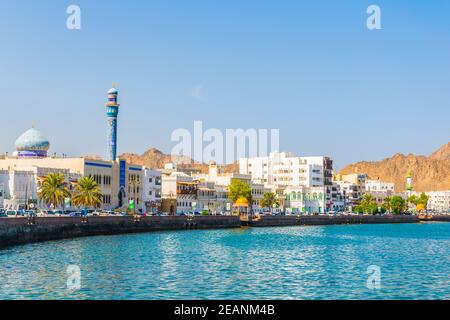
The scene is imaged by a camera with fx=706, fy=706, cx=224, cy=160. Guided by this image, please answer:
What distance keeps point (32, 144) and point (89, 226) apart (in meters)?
47.9

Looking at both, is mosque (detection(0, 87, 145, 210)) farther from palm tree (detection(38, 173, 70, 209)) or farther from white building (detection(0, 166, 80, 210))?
palm tree (detection(38, 173, 70, 209))

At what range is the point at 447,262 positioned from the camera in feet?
217

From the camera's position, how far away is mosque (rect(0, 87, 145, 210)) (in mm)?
116062

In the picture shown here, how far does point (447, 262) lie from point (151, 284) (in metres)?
32.7

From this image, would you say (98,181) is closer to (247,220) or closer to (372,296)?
(247,220)

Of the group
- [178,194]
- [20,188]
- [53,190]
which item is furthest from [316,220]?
[20,188]

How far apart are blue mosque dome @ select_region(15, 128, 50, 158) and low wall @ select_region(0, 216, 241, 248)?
34.5 meters

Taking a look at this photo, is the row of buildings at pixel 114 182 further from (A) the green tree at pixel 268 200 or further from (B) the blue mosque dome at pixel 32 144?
(A) the green tree at pixel 268 200

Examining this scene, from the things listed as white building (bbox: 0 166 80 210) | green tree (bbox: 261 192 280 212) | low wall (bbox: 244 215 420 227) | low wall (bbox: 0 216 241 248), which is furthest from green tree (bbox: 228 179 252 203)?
white building (bbox: 0 166 80 210)

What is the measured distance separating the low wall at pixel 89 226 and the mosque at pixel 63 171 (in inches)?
698

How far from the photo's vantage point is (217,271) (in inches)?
2126

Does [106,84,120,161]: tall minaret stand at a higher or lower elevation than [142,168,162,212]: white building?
higher

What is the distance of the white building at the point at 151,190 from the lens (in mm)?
146125
